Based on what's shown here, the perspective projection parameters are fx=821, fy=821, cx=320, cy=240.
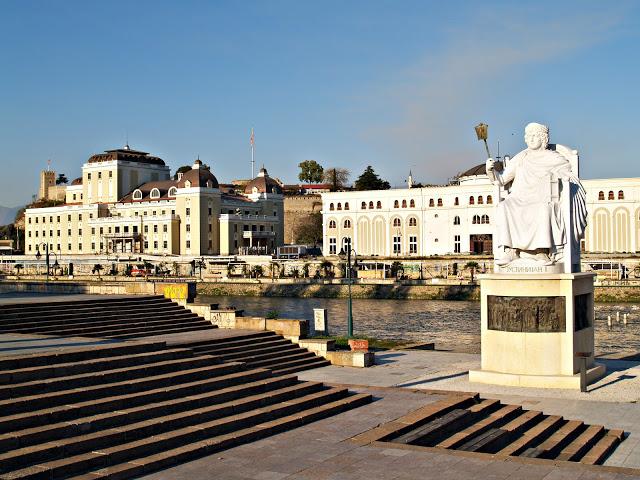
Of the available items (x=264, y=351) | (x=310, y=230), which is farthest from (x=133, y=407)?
(x=310, y=230)

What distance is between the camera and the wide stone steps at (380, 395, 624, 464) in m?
14.7

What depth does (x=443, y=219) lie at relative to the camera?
93.7m

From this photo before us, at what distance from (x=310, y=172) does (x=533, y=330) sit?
152m

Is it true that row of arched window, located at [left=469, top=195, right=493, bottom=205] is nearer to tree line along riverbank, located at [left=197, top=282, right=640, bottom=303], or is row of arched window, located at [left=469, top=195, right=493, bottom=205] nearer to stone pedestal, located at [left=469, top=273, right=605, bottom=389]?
tree line along riverbank, located at [left=197, top=282, right=640, bottom=303]

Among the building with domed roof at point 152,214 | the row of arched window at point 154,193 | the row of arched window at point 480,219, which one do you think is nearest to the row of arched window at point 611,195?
the row of arched window at point 480,219

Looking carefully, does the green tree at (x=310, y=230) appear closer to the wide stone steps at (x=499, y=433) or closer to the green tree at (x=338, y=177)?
the green tree at (x=338, y=177)

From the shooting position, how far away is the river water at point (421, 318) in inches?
1647

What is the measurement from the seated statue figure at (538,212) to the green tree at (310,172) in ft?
489

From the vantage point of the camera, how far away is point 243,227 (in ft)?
360

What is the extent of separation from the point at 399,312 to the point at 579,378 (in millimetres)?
41051

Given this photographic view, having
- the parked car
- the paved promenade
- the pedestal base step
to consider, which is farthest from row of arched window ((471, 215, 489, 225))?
the pedestal base step

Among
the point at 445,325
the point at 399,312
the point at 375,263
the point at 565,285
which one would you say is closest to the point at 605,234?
the point at 375,263

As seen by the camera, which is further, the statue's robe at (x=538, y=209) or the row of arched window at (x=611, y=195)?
the row of arched window at (x=611, y=195)

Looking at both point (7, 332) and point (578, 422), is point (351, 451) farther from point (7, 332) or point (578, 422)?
point (7, 332)
